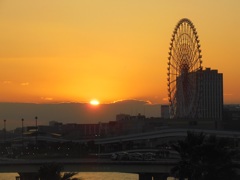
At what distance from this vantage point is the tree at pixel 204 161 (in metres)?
45.7

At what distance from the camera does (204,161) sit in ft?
155

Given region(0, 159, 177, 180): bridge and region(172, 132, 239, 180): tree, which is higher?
region(172, 132, 239, 180): tree

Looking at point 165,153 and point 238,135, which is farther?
point 238,135

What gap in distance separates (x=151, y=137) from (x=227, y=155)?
105560 millimetres

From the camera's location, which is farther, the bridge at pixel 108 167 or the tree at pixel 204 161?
the bridge at pixel 108 167

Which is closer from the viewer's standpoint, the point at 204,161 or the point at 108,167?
the point at 204,161

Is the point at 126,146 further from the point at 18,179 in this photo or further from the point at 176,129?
the point at 18,179

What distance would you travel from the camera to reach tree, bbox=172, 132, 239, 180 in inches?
1797

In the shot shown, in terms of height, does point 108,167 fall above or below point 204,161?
below

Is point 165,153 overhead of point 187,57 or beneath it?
beneath

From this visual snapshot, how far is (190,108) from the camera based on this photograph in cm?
10756

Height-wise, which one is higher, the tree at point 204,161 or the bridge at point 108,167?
the tree at point 204,161

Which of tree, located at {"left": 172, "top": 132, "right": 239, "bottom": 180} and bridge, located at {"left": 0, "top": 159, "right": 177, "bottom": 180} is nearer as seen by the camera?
tree, located at {"left": 172, "top": 132, "right": 239, "bottom": 180}

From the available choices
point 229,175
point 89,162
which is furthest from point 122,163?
point 229,175
